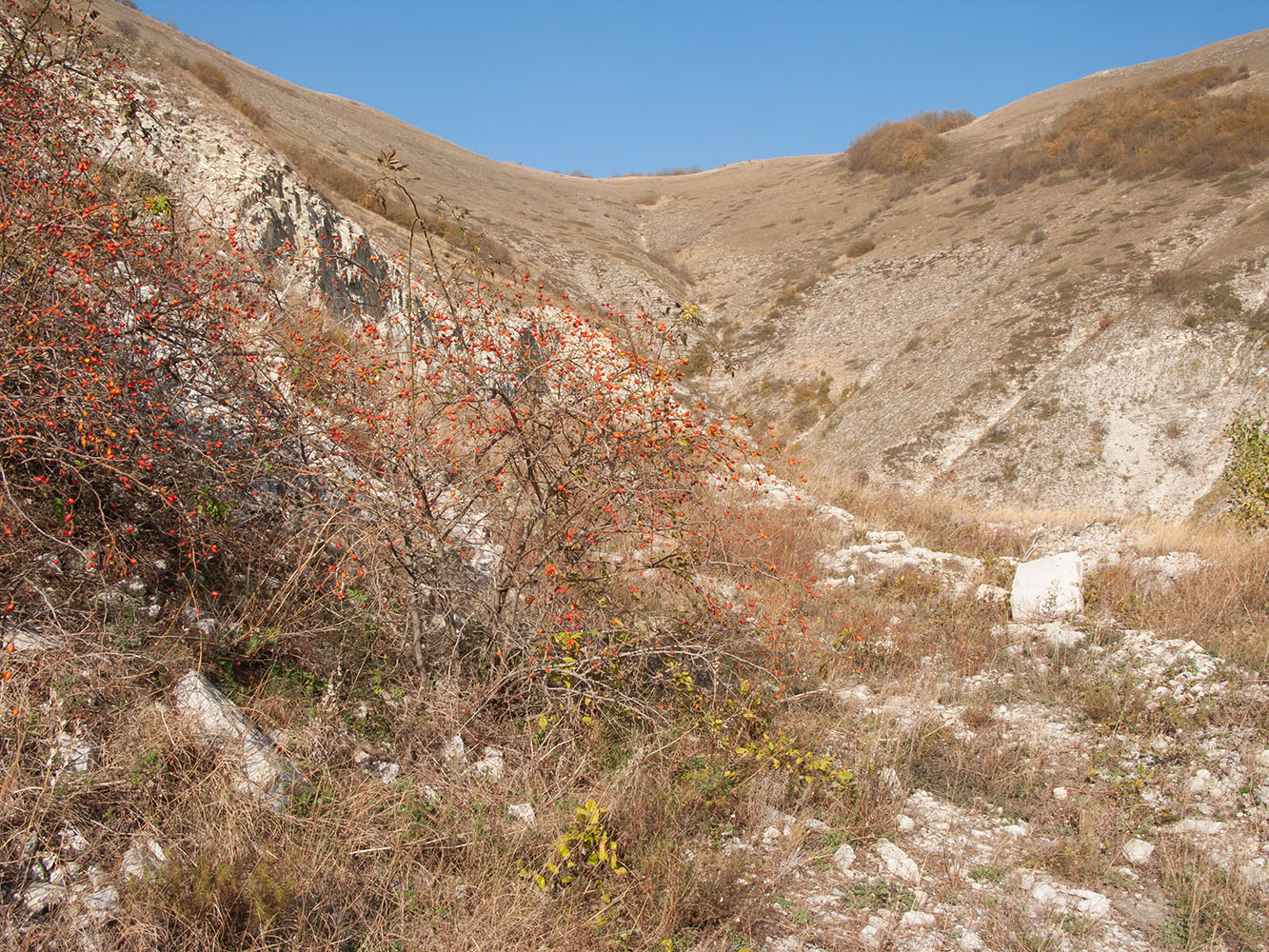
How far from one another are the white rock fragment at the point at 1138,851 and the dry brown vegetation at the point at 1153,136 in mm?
31360

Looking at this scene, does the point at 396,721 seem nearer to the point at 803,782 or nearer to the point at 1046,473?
the point at 803,782

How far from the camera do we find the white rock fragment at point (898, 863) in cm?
340

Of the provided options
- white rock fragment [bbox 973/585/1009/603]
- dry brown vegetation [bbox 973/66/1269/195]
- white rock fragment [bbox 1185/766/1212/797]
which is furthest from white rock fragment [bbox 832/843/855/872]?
dry brown vegetation [bbox 973/66/1269/195]

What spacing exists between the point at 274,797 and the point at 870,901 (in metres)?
2.74

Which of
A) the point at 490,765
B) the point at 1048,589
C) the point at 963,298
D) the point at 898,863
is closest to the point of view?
the point at 898,863

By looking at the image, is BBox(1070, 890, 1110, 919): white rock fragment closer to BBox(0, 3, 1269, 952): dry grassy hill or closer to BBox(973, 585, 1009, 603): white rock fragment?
BBox(0, 3, 1269, 952): dry grassy hill

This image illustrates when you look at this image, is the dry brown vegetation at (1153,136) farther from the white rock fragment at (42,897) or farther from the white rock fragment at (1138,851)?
the white rock fragment at (42,897)

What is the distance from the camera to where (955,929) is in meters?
3.01

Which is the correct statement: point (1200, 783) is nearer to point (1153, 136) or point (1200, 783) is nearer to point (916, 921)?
point (916, 921)

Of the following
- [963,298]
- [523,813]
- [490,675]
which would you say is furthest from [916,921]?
[963,298]

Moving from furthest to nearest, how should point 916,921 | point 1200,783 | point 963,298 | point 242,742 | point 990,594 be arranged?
point 963,298, point 990,594, point 1200,783, point 242,742, point 916,921

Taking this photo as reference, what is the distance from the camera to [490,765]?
3.67 meters

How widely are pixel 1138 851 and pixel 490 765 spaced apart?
11.2ft

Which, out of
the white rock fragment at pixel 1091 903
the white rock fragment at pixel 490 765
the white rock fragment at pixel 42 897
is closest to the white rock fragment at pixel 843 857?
the white rock fragment at pixel 1091 903
